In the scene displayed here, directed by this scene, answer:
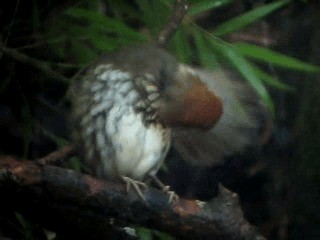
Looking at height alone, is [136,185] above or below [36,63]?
below

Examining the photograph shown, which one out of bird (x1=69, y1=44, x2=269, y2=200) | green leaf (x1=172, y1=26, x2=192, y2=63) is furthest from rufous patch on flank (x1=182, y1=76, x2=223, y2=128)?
green leaf (x1=172, y1=26, x2=192, y2=63)

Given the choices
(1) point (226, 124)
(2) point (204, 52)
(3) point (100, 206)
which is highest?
(2) point (204, 52)

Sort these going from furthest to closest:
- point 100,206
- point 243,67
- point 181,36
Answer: point 181,36 → point 243,67 → point 100,206

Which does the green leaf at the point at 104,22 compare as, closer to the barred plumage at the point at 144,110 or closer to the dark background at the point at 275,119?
the dark background at the point at 275,119

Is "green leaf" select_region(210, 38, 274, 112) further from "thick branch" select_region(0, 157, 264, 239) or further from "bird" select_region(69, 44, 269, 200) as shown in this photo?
"thick branch" select_region(0, 157, 264, 239)

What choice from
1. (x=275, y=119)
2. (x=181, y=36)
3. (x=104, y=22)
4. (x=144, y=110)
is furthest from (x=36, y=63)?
(x=275, y=119)

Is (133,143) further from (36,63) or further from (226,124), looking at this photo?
(36,63)

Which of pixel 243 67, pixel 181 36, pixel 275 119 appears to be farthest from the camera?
pixel 275 119
